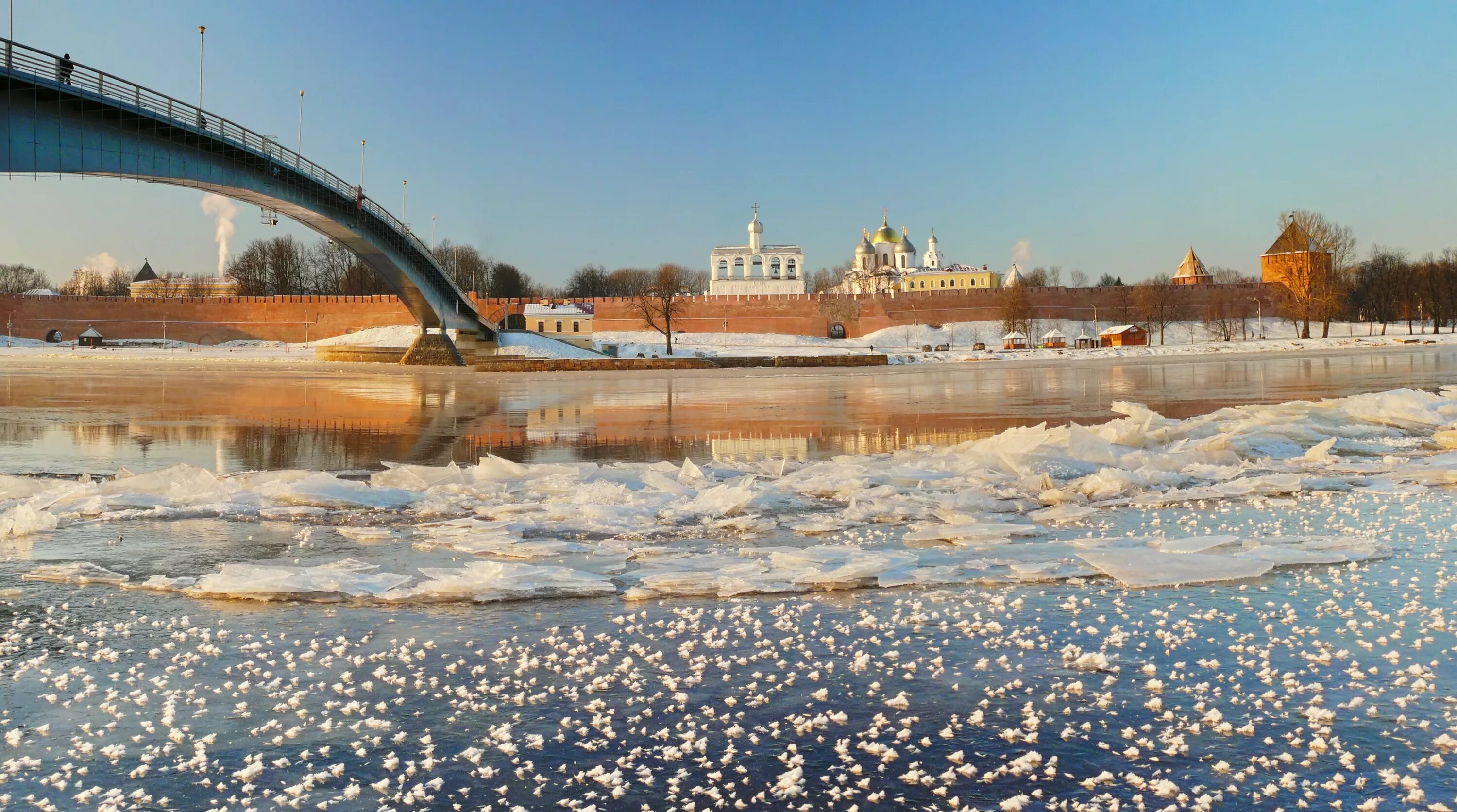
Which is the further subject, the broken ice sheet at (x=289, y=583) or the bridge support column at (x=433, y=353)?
the bridge support column at (x=433, y=353)

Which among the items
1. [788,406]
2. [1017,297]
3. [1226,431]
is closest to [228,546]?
[1226,431]

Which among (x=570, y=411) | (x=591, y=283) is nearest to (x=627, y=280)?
(x=591, y=283)

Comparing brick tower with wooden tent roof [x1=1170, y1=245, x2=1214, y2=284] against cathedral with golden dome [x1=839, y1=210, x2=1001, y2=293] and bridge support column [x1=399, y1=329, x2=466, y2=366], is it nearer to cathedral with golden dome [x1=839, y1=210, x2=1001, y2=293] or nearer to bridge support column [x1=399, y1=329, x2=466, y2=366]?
cathedral with golden dome [x1=839, y1=210, x2=1001, y2=293]

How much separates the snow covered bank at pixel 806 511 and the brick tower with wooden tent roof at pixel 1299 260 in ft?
243

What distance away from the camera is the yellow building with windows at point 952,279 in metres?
142

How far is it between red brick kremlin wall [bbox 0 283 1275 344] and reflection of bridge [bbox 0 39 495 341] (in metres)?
49.8

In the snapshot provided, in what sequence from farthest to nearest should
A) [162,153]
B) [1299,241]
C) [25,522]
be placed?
[1299,241] → [162,153] → [25,522]

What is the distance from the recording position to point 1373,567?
5355 millimetres

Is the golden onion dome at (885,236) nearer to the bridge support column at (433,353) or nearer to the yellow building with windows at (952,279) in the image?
the yellow building with windows at (952,279)

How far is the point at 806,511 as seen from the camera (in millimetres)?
7746

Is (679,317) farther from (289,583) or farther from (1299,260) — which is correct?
(289,583)

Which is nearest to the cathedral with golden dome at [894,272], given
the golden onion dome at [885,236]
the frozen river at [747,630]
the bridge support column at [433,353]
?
the golden onion dome at [885,236]

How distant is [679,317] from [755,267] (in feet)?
155

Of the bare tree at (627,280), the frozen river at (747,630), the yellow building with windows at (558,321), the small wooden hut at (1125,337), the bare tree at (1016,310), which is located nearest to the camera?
the frozen river at (747,630)
